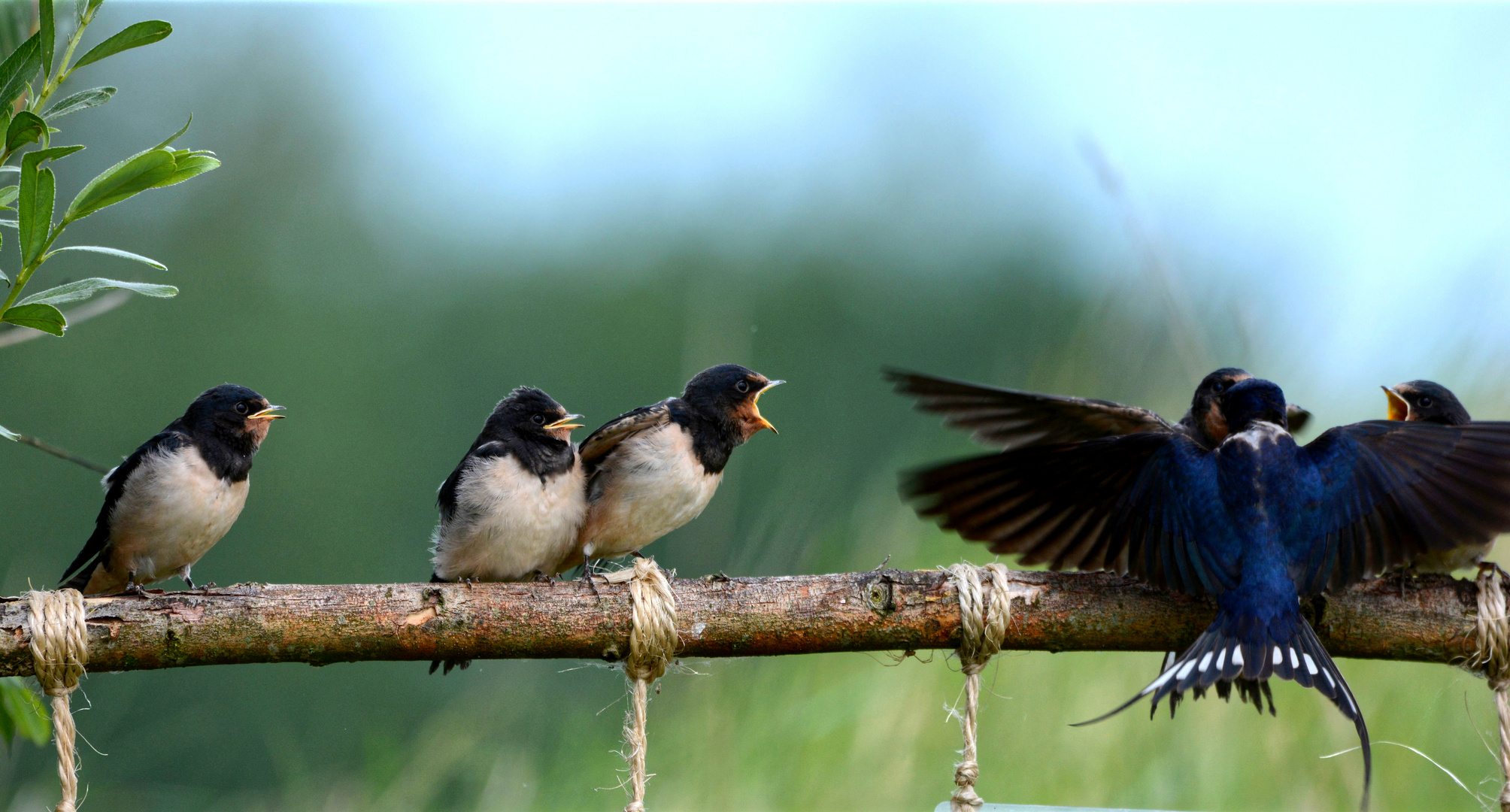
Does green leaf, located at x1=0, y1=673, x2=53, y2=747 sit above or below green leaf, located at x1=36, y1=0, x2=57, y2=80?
below

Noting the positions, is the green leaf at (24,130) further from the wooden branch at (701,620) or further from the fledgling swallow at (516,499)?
the fledgling swallow at (516,499)

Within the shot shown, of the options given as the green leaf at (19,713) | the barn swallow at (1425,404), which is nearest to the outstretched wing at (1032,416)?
the barn swallow at (1425,404)

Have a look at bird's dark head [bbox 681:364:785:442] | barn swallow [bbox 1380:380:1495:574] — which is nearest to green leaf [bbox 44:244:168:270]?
bird's dark head [bbox 681:364:785:442]

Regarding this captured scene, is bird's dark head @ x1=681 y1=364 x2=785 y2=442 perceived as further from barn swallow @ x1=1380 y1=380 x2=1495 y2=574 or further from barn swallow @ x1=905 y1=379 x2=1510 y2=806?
barn swallow @ x1=1380 y1=380 x2=1495 y2=574

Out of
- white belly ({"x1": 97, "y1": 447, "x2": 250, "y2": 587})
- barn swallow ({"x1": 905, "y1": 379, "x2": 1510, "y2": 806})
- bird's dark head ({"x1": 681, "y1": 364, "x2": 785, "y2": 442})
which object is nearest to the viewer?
barn swallow ({"x1": 905, "y1": 379, "x2": 1510, "y2": 806})

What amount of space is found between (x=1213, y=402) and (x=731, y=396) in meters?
0.78

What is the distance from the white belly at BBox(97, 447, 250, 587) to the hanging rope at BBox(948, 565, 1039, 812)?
107 centimetres

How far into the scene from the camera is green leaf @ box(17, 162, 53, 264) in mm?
1006

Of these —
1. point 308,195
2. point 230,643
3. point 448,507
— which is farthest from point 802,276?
point 230,643

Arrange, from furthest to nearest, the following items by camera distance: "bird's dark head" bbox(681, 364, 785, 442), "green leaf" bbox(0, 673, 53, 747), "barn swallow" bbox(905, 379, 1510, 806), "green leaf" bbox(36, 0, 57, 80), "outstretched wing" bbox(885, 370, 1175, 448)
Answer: "bird's dark head" bbox(681, 364, 785, 442) < "outstretched wing" bbox(885, 370, 1175, 448) < "green leaf" bbox(0, 673, 53, 747) < "barn swallow" bbox(905, 379, 1510, 806) < "green leaf" bbox(36, 0, 57, 80)

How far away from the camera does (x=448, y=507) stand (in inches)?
66.1

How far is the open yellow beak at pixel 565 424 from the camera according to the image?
160 centimetres

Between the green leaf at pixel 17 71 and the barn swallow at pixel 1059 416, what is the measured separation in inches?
45.4

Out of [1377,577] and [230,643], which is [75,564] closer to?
[230,643]
